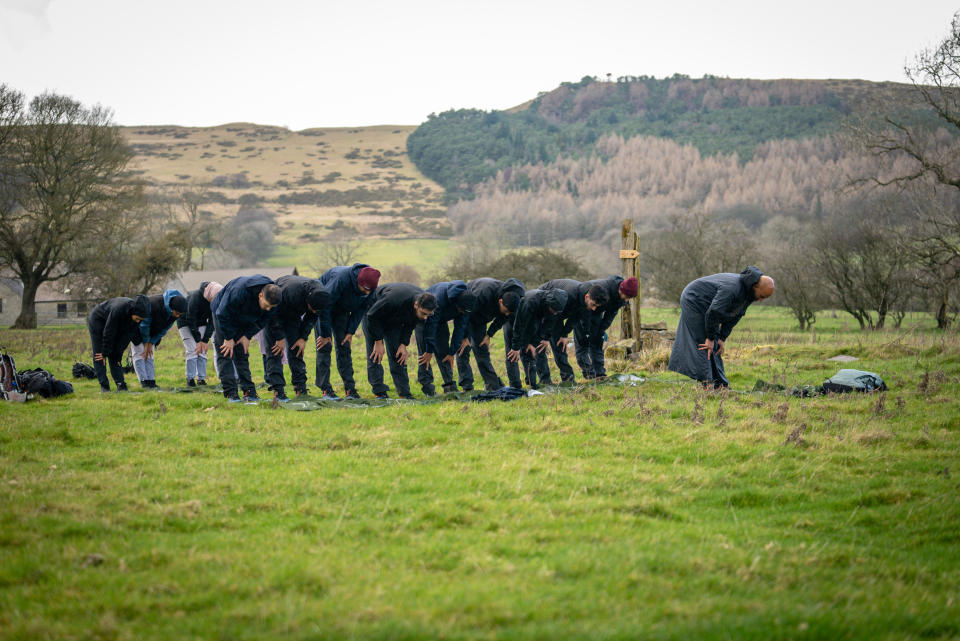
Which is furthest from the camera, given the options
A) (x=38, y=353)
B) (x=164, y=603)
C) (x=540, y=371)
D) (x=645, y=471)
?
(x=38, y=353)

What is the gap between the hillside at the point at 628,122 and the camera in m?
134

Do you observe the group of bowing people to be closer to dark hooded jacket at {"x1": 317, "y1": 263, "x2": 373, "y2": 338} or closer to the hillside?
dark hooded jacket at {"x1": 317, "y1": 263, "x2": 373, "y2": 338}

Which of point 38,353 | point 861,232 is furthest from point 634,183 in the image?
point 38,353

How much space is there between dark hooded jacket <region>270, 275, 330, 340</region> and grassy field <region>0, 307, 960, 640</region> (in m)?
2.08

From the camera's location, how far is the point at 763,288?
12.1 metres

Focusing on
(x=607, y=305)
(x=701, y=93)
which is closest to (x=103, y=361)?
(x=607, y=305)

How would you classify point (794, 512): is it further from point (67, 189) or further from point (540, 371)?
point (67, 189)

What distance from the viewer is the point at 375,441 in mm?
8695

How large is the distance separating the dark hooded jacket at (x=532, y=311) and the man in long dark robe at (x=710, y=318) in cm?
232

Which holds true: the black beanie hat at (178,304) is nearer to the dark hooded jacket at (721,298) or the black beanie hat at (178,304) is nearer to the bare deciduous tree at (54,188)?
the dark hooded jacket at (721,298)

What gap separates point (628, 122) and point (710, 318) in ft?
508

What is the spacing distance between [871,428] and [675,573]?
18.9ft

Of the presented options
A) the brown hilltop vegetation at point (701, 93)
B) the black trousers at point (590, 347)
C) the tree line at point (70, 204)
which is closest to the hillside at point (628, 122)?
the brown hilltop vegetation at point (701, 93)

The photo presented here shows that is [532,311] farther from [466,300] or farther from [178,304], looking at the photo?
[178,304]
